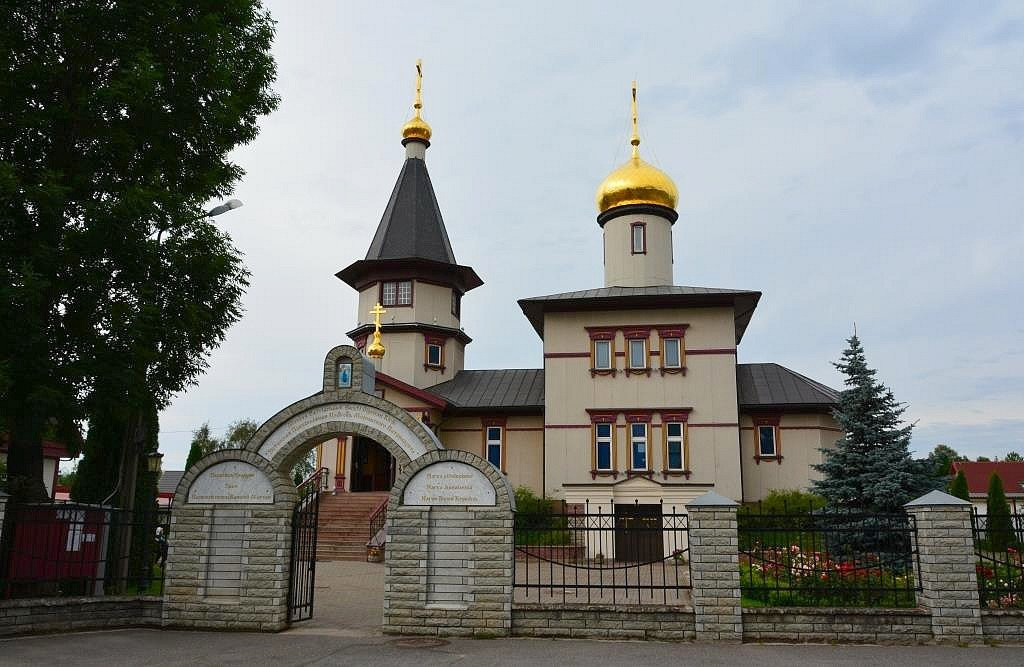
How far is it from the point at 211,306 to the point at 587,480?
48.7 ft

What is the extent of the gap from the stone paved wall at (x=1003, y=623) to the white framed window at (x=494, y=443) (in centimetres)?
1845

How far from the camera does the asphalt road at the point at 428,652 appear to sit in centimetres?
875

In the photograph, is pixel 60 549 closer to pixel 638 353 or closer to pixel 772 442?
pixel 638 353

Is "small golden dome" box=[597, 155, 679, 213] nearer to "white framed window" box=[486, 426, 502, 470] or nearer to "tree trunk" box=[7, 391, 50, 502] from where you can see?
"white framed window" box=[486, 426, 502, 470]

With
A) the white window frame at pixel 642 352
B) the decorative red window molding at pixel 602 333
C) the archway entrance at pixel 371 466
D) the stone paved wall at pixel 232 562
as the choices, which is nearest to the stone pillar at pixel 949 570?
the stone paved wall at pixel 232 562

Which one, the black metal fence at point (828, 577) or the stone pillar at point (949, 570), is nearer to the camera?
the stone pillar at point (949, 570)

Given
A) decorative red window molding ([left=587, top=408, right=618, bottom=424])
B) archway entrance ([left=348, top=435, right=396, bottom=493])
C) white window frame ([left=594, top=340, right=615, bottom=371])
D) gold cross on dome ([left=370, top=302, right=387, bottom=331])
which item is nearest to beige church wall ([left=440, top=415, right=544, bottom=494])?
archway entrance ([left=348, top=435, right=396, bottom=493])

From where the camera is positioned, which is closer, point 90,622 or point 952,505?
point 952,505

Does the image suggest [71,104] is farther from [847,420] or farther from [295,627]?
[847,420]

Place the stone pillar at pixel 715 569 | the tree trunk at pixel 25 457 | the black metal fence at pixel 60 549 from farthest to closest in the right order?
the tree trunk at pixel 25 457
the black metal fence at pixel 60 549
the stone pillar at pixel 715 569

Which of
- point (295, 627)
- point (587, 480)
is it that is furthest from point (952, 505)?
point (587, 480)

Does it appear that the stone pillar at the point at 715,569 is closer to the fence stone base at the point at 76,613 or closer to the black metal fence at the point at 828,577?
the black metal fence at the point at 828,577

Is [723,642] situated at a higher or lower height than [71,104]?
lower

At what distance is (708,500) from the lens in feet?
33.6
